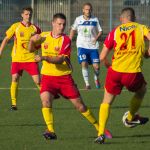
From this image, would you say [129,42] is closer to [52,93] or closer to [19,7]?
[52,93]

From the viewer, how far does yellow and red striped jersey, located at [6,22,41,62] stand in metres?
15.8

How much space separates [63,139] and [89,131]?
92 cm

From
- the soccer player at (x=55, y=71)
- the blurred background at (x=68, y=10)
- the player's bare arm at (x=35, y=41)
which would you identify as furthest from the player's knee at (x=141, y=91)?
the blurred background at (x=68, y=10)

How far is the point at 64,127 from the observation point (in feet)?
42.9

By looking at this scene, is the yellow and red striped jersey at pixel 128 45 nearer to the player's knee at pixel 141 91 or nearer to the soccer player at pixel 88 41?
the player's knee at pixel 141 91

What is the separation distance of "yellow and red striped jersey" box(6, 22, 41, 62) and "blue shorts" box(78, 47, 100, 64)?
450 cm

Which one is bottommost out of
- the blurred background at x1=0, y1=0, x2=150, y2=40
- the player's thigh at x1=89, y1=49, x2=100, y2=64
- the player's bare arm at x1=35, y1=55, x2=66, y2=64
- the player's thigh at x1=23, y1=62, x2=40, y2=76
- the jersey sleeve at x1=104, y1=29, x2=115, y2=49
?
the blurred background at x1=0, y1=0, x2=150, y2=40

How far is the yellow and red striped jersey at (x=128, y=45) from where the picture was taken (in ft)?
37.5

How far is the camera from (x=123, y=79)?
11.6 m

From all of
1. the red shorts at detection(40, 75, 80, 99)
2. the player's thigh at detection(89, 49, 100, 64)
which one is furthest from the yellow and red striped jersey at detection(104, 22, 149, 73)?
the player's thigh at detection(89, 49, 100, 64)

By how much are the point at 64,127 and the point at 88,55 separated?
24.6 feet

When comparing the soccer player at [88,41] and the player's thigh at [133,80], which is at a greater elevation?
the player's thigh at [133,80]

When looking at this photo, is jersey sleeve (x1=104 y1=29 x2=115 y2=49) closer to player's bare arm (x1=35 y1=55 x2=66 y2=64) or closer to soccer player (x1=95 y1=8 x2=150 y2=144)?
soccer player (x1=95 y1=8 x2=150 y2=144)

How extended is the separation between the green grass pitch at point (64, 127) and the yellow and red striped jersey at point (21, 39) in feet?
3.44
